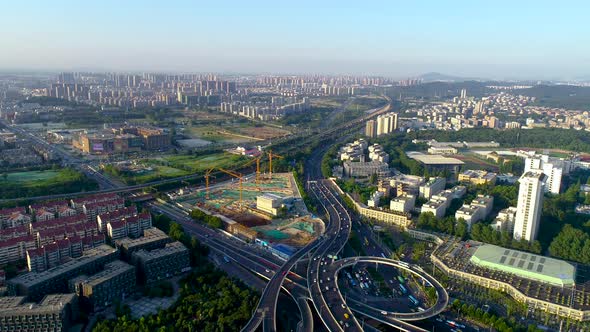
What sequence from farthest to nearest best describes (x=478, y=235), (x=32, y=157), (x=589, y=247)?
(x=32, y=157) → (x=478, y=235) → (x=589, y=247)

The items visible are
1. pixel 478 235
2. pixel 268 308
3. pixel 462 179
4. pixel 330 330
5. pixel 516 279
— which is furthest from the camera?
pixel 462 179

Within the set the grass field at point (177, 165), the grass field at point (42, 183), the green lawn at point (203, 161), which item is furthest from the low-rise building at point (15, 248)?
the green lawn at point (203, 161)

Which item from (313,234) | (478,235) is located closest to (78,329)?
(313,234)

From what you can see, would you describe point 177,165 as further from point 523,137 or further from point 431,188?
point 523,137

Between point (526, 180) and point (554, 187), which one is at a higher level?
point (526, 180)

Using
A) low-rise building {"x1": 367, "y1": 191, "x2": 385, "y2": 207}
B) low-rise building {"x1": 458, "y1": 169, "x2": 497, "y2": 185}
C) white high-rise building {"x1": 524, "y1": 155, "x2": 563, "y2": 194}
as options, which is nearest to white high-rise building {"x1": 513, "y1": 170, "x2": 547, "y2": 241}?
low-rise building {"x1": 367, "y1": 191, "x2": 385, "y2": 207}

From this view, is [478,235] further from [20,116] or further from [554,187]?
[20,116]

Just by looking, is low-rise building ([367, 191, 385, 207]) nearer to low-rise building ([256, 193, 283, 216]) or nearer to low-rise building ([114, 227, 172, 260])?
low-rise building ([256, 193, 283, 216])
